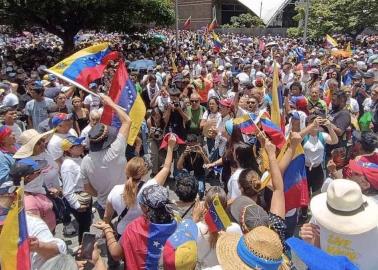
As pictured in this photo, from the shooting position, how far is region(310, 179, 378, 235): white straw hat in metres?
2.49

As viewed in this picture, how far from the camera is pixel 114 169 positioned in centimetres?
421

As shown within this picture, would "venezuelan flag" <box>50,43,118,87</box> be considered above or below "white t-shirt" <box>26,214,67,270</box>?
above

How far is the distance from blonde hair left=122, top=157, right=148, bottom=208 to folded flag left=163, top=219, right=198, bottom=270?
36.6 inches

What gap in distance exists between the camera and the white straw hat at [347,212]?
2.49 meters

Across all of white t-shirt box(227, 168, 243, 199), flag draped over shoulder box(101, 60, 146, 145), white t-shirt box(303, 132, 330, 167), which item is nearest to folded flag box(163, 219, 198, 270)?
white t-shirt box(227, 168, 243, 199)

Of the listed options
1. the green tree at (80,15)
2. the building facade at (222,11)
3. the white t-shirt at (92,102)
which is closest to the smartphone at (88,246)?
the white t-shirt at (92,102)

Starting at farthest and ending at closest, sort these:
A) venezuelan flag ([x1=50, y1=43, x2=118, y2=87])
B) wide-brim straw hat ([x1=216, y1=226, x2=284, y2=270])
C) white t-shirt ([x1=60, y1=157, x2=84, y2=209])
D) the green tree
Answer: the green tree
venezuelan flag ([x1=50, y1=43, x2=118, y2=87])
white t-shirt ([x1=60, y1=157, x2=84, y2=209])
wide-brim straw hat ([x1=216, y1=226, x2=284, y2=270])

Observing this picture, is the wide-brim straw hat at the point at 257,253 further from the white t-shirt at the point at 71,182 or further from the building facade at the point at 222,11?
the building facade at the point at 222,11

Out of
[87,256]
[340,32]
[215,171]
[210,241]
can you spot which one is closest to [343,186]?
[210,241]

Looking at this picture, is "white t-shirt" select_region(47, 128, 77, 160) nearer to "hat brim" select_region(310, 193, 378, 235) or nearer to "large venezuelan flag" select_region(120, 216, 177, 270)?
"large venezuelan flag" select_region(120, 216, 177, 270)

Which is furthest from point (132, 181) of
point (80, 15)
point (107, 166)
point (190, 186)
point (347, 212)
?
point (80, 15)

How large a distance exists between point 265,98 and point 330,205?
19.1 ft

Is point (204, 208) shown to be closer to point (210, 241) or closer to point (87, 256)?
point (210, 241)

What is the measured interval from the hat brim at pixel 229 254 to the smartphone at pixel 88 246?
73cm
